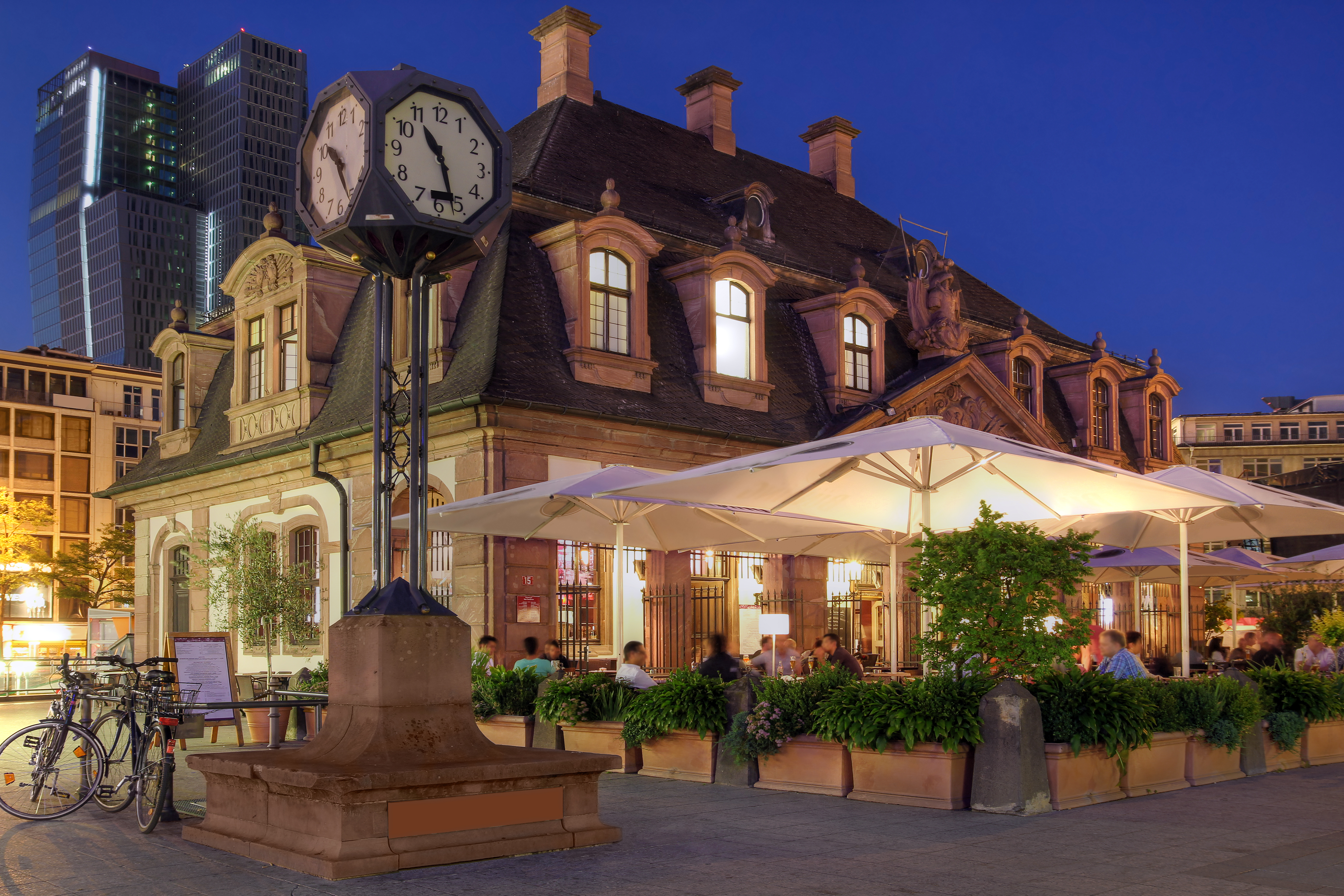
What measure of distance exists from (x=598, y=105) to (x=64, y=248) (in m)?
182

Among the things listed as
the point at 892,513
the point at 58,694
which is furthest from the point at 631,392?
the point at 58,694

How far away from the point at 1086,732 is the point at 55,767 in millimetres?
8173

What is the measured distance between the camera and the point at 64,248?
621 ft

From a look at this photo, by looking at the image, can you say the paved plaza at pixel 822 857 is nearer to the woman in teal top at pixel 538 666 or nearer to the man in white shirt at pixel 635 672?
the man in white shirt at pixel 635 672

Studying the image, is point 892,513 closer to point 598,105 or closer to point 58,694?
point 58,694

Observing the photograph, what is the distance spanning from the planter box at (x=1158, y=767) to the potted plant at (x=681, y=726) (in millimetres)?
3614

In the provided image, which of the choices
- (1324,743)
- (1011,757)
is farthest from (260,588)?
(1324,743)

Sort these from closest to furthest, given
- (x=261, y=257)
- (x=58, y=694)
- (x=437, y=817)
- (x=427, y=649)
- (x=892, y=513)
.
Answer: (x=437, y=817)
(x=427, y=649)
(x=58, y=694)
(x=892, y=513)
(x=261, y=257)

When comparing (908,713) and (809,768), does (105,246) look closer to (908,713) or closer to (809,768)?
(809,768)

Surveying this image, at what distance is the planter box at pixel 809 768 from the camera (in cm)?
1173

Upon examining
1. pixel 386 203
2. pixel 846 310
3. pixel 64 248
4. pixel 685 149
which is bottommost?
pixel 386 203

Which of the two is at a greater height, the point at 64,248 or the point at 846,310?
the point at 64,248

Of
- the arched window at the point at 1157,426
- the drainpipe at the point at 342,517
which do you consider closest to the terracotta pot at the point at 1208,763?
the drainpipe at the point at 342,517

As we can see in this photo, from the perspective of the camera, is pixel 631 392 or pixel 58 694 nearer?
pixel 58 694
